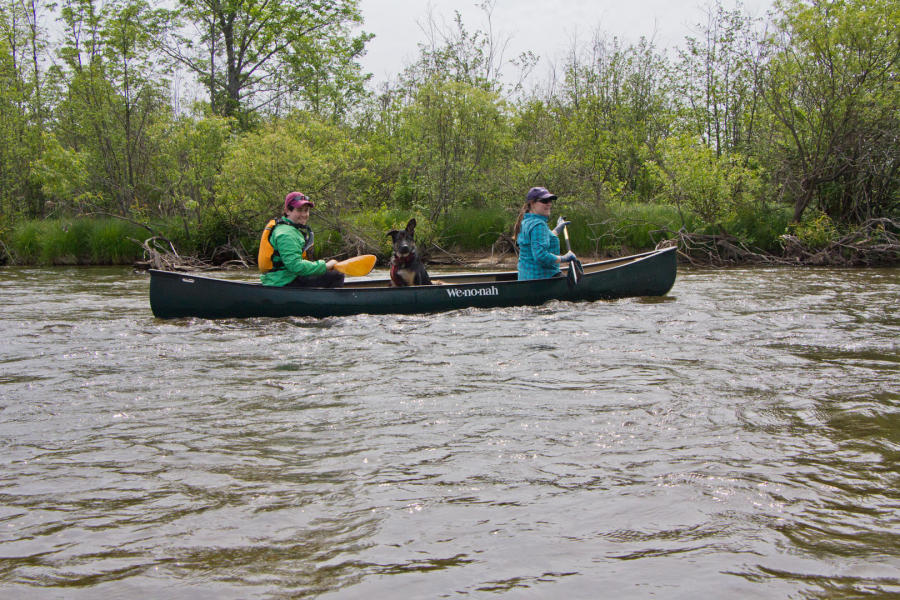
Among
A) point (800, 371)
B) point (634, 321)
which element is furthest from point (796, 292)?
point (800, 371)

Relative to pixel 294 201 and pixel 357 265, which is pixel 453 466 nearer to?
pixel 294 201

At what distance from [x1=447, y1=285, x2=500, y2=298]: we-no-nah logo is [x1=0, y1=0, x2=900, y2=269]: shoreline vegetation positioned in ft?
26.4

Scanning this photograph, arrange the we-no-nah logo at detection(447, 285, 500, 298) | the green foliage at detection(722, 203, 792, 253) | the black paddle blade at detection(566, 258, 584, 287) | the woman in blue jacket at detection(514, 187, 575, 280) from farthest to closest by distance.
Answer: the green foliage at detection(722, 203, 792, 253) < the black paddle blade at detection(566, 258, 584, 287) < the woman in blue jacket at detection(514, 187, 575, 280) < the we-no-nah logo at detection(447, 285, 500, 298)

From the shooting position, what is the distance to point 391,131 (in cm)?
2106

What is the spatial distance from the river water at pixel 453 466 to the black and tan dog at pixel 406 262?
6.56ft

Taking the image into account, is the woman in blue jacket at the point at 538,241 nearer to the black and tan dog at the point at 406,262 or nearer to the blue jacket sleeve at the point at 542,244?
the blue jacket sleeve at the point at 542,244

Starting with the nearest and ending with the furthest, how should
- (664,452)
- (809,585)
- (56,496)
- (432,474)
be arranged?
(809,585), (56,496), (432,474), (664,452)

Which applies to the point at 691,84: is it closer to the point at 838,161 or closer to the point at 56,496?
the point at 838,161

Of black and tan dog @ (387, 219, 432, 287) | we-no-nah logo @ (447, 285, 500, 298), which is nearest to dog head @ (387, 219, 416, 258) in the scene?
black and tan dog @ (387, 219, 432, 287)

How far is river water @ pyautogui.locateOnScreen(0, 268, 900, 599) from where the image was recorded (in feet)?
8.18

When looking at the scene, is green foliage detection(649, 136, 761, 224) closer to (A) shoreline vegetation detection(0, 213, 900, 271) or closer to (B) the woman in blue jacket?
(A) shoreline vegetation detection(0, 213, 900, 271)

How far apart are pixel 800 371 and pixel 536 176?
481 inches

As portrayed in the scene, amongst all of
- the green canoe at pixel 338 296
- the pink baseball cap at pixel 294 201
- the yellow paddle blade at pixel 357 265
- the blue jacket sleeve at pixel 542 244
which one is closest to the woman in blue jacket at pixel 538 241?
the blue jacket sleeve at pixel 542 244

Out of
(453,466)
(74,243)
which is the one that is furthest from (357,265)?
(74,243)
